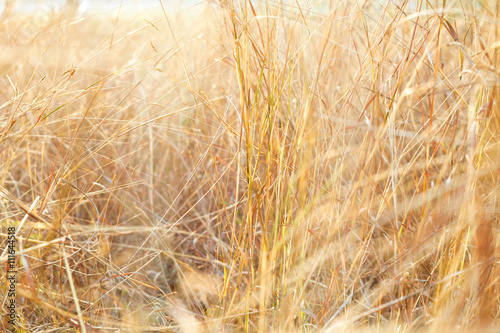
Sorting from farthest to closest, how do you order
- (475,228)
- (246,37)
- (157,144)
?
(157,144) → (246,37) → (475,228)

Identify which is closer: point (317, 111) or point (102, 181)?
point (317, 111)

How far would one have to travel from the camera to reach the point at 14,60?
38.5 inches

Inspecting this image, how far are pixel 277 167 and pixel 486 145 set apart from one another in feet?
1.13

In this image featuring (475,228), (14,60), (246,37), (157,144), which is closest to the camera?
(475,228)

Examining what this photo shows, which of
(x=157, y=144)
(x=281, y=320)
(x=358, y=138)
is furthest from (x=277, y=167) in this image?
(x=157, y=144)

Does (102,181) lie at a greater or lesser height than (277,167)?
lesser

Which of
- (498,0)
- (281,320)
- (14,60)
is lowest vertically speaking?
(281,320)

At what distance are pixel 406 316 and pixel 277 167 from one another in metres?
0.34

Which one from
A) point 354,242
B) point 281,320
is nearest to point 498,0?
point 354,242

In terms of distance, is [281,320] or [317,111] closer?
[281,320]

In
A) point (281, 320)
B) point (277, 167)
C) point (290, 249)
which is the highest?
point (277, 167)

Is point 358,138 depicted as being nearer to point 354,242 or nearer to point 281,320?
point 354,242

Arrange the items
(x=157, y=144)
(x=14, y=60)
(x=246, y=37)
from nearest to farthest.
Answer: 1. (x=246, y=37)
2. (x=14, y=60)
3. (x=157, y=144)

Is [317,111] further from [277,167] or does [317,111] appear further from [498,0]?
[498,0]
